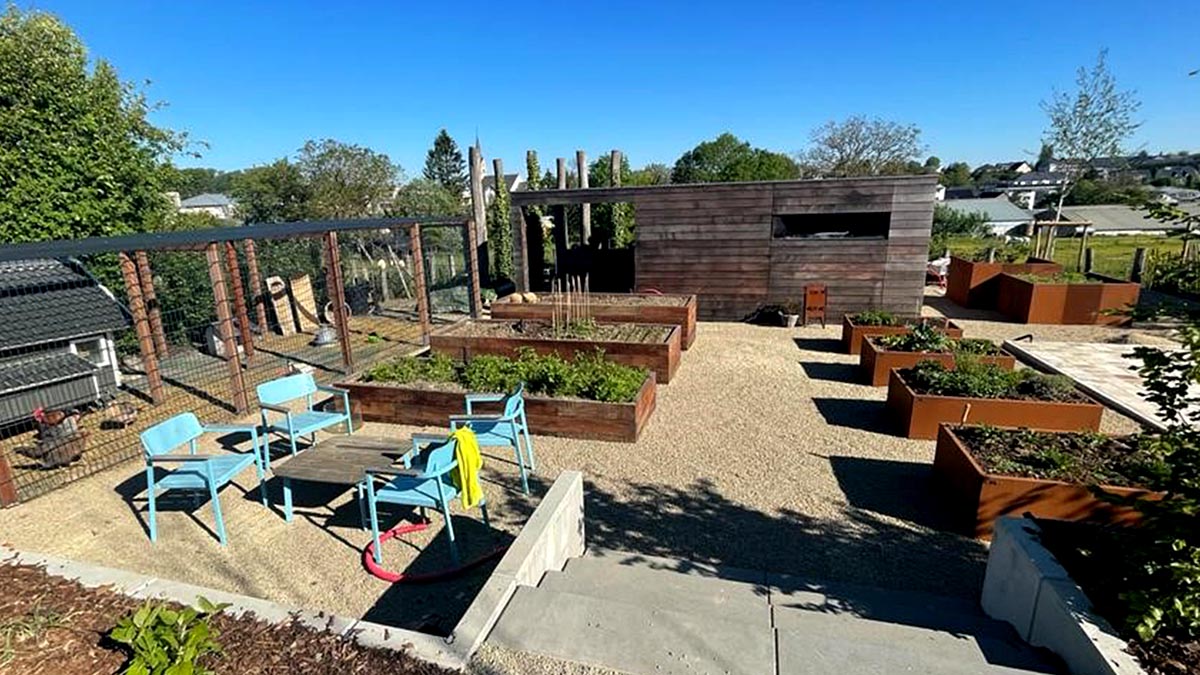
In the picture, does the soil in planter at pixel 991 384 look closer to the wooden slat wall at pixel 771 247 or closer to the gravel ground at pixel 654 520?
the gravel ground at pixel 654 520

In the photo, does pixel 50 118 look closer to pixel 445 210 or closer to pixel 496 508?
pixel 496 508

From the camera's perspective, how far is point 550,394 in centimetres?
613

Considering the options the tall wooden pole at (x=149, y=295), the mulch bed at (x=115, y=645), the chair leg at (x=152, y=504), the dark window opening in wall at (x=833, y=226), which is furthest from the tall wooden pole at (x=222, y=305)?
the dark window opening in wall at (x=833, y=226)

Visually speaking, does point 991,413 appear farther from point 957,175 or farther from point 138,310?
point 957,175

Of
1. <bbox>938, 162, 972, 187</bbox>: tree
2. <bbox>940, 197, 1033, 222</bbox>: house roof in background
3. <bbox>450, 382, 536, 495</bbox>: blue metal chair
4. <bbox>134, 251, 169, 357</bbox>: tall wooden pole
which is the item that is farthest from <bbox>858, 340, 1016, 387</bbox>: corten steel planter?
<bbox>938, 162, 972, 187</bbox>: tree

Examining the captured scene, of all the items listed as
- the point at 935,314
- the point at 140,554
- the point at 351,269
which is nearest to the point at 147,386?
the point at 140,554

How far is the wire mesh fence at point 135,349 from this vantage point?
5695 mm

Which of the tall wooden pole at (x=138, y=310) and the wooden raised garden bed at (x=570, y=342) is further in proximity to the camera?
the wooden raised garden bed at (x=570, y=342)

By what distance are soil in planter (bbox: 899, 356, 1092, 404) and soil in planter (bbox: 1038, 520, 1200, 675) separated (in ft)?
9.55

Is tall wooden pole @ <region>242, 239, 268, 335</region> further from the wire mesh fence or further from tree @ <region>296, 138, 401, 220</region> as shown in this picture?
tree @ <region>296, 138, 401, 220</region>

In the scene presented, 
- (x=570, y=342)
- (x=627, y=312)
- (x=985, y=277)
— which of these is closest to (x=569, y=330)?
(x=570, y=342)

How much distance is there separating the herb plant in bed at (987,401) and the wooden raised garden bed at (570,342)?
2.93m

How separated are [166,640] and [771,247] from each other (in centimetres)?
1069

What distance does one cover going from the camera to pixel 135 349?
958 cm
